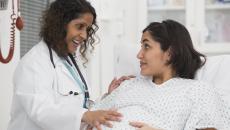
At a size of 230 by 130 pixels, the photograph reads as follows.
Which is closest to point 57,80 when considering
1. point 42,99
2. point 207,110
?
point 42,99

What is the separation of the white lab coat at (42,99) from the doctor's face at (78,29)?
126 mm

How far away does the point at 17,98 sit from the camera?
71.6 inches

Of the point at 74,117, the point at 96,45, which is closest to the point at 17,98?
the point at 74,117

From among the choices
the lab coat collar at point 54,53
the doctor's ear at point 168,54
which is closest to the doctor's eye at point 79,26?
the lab coat collar at point 54,53

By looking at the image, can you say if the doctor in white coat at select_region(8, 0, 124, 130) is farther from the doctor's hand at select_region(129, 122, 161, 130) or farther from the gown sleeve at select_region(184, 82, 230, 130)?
the gown sleeve at select_region(184, 82, 230, 130)

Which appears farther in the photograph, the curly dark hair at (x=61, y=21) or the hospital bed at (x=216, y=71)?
the hospital bed at (x=216, y=71)

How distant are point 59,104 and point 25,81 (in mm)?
174

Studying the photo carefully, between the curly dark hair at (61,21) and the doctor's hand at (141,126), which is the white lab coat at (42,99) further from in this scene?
the doctor's hand at (141,126)

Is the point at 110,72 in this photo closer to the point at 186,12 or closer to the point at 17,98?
the point at 186,12

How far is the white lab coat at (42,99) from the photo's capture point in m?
1.76

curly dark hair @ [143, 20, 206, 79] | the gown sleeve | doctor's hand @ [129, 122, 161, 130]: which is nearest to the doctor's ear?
curly dark hair @ [143, 20, 206, 79]

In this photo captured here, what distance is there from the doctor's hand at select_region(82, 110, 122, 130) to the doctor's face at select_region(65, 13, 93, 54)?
14.2 inches

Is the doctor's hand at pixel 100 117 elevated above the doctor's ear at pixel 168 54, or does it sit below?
below

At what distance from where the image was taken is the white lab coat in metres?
1.76
